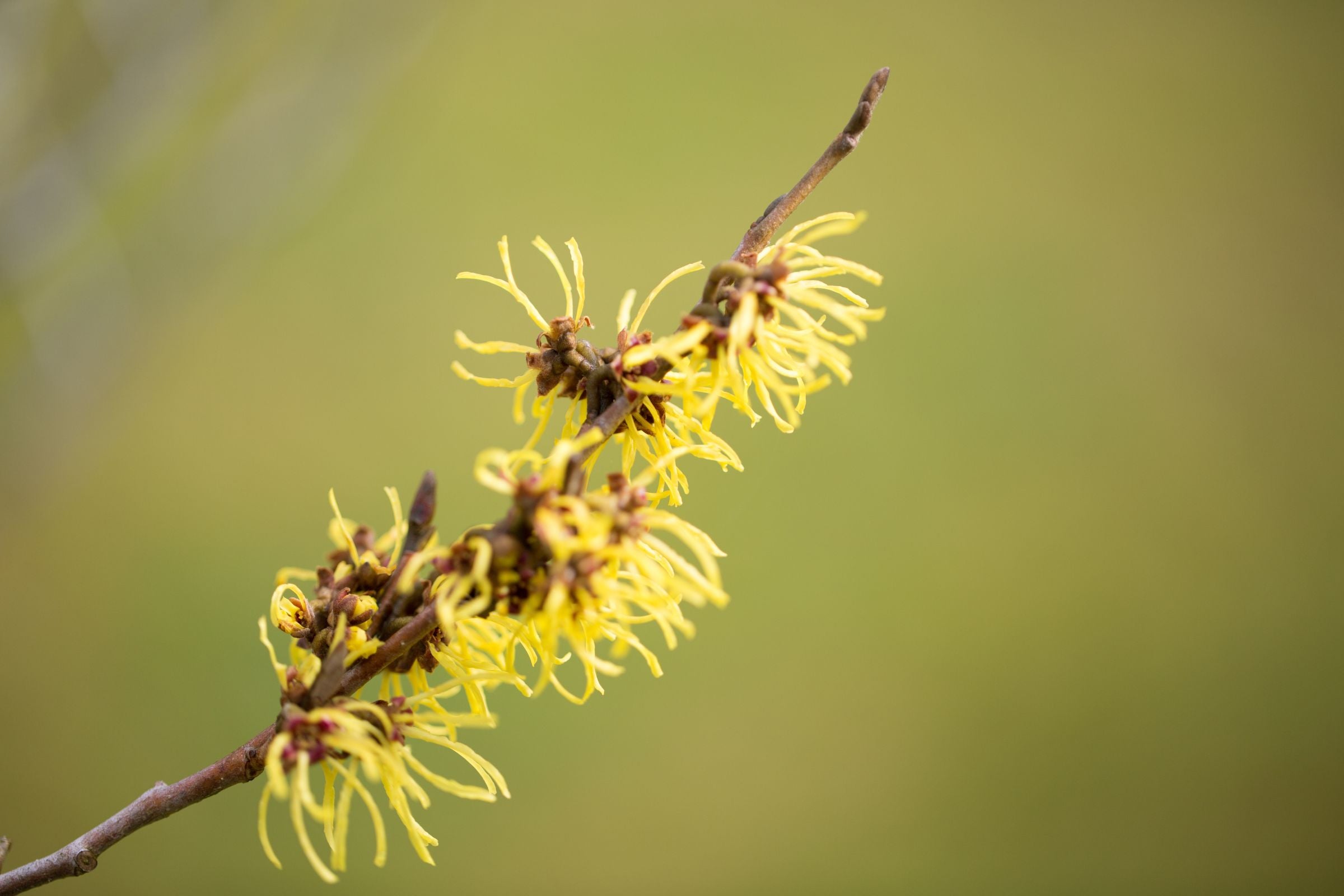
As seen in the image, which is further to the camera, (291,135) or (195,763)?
(291,135)

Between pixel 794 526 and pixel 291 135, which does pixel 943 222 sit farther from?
pixel 291 135

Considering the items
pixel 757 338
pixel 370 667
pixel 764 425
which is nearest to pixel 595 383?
pixel 757 338

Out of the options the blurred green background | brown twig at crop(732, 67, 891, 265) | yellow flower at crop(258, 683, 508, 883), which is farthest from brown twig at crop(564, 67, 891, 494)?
the blurred green background

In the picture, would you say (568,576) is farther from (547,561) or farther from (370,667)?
(370,667)

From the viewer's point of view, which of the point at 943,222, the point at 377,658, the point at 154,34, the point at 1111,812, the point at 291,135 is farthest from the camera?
the point at 943,222

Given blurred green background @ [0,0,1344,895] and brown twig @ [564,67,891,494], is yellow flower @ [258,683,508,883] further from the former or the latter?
blurred green background @ [0,0,1344,895]

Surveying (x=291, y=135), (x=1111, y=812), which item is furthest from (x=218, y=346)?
(x=1111, y=812)

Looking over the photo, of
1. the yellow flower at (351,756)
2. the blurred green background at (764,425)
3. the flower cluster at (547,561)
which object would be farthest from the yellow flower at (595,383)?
the blurred green background at (764,425)

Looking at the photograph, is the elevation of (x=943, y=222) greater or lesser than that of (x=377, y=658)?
greater
